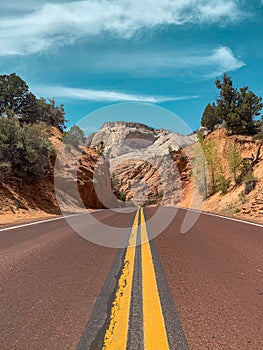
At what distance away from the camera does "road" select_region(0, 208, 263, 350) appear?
245 cm

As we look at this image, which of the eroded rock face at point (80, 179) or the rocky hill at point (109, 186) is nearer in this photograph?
the rocky hill at point (109, 186)

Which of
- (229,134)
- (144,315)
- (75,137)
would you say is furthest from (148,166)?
(144,315)

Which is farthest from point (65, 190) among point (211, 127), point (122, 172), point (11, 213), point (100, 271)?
point (122, 172)

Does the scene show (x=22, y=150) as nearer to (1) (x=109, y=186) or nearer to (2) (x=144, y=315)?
(2) (x=144, y=315)

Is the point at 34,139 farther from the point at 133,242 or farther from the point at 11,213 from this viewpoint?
the point at 133,242

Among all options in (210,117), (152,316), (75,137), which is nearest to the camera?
(152,316)

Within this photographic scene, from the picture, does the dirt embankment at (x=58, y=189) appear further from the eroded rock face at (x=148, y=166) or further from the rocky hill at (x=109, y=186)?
the eroded rock face at (x=148, y=166)

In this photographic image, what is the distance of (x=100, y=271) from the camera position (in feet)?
15.2

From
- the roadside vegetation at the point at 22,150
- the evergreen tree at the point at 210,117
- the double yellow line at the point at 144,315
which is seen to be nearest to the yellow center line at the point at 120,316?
the double yellow line at the point at 144,315

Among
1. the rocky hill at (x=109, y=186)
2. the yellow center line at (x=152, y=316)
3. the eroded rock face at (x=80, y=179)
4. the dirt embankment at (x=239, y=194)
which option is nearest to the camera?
the yellow center line at (x=152, y=316)

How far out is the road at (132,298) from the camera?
2.45m

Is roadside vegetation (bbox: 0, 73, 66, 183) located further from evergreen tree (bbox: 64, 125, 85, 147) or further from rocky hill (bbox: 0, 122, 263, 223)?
evergreen tree (bbox: 64, 125, 85, 147)

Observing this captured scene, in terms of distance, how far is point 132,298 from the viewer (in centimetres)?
338

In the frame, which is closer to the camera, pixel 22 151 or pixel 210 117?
pixel 22 151
